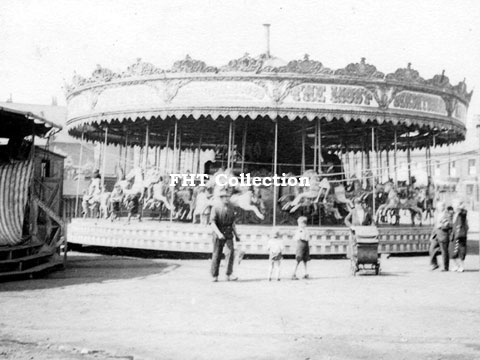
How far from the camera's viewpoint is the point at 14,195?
11078 mm

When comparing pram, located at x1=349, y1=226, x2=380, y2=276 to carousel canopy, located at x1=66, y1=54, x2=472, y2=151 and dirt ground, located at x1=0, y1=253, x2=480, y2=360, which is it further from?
carousel canopy, located at x1=66, y1=54, x2=472, y2=151

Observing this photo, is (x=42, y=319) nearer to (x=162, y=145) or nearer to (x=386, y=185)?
(x=386, y=185)

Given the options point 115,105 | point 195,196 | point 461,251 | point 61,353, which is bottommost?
point 61,353

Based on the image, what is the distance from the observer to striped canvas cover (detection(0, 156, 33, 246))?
35.3 feet

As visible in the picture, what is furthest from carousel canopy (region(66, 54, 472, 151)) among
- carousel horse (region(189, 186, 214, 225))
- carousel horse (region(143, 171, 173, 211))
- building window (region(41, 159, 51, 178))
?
building window (region(41, 159, 51, 178))

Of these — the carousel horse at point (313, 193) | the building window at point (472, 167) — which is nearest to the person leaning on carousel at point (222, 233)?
the carousel horse at point (313, 193)

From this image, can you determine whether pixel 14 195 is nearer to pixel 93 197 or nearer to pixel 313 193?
pixel 93 197

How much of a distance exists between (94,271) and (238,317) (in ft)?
16.7

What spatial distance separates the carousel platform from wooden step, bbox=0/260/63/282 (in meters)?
3.88

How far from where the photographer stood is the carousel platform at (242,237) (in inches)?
543

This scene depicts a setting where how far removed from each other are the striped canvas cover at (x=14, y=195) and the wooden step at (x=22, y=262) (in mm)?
558

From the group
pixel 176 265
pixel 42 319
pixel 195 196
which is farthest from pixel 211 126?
pixel 42 319

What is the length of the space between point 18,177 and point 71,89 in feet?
22.9

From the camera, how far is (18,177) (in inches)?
440
